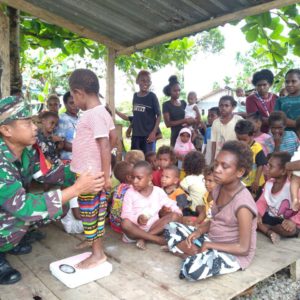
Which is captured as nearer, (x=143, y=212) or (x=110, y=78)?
(x=143, y=212)

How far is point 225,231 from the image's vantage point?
2.50 metres

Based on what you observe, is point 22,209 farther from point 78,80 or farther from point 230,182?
point 230,182

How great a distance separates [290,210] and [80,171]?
2.06 metres

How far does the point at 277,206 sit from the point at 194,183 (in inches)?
36.6

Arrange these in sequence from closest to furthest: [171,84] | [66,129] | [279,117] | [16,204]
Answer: [16,204]
[279,117]
[66,129]
[171,84]

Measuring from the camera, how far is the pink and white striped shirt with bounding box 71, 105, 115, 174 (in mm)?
2389

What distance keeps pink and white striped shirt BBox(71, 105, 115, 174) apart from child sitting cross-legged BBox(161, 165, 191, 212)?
1.31 metres

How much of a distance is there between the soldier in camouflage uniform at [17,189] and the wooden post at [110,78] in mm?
2849

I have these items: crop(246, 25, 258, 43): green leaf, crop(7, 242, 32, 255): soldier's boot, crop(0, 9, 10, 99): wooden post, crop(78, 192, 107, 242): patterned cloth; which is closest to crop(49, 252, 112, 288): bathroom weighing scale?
crop(78, 192, 107, 242): patterned cloth

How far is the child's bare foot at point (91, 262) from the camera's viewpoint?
2.38m

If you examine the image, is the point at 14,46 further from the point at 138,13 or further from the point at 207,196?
the point at 207,196

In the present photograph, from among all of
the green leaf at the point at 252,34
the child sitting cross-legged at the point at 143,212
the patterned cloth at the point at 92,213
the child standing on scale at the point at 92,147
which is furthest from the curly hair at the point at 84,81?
the green leaf at the point at 252,34

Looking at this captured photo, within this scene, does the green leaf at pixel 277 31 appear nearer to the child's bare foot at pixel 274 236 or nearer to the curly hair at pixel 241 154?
the curly hair at pixel 241 154

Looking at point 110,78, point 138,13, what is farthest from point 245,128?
point 110,78
